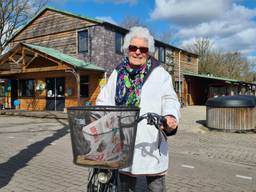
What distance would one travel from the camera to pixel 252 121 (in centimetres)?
1056

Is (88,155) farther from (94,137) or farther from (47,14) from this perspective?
(47,14)

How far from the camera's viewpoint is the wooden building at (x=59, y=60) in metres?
18.0

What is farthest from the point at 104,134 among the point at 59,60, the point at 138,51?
the point at 59,60

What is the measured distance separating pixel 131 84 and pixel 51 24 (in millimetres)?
19978

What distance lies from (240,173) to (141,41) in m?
3.98

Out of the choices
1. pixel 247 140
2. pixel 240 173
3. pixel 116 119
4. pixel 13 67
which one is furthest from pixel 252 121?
pixel 13 67

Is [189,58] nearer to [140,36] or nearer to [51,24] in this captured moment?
[51,24]

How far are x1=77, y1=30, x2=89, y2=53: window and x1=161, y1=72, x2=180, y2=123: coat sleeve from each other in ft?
55.0

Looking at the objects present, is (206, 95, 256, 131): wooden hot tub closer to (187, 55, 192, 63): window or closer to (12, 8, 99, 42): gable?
(12, 8, 99, 42): gable

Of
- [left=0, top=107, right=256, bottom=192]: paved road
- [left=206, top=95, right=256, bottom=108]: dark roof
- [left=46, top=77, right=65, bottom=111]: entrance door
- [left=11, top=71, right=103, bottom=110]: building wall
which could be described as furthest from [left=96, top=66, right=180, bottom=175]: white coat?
[left=46, top=77, right=65, bottom=111]: entrance door

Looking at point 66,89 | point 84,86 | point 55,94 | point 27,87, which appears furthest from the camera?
point 27,87

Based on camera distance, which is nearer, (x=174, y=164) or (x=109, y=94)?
(x=109, y=94)

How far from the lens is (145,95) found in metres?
2.52

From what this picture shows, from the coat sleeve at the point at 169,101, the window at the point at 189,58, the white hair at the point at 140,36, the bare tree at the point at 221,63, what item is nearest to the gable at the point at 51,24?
the window at the point at 189,58
